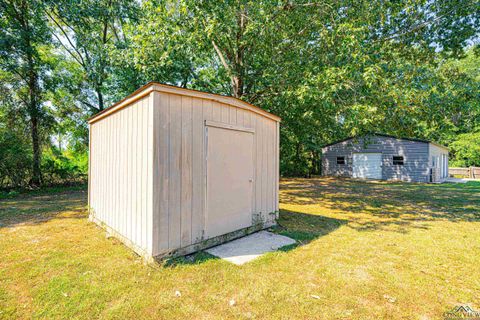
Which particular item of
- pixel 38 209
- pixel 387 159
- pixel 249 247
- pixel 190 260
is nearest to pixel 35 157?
pixel 38 209

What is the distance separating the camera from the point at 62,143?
1378cm

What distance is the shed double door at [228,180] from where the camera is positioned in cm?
360

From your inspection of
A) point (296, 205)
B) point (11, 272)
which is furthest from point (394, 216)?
point (11, 272)

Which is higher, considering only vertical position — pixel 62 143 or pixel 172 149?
pixel 62 143

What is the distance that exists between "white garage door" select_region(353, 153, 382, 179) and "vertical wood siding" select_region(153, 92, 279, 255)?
14828mm

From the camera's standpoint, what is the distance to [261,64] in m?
7.49

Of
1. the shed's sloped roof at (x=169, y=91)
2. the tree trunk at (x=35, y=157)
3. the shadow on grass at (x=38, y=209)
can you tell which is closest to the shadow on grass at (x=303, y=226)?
the shed's sloped roof at (x=169, y=91)

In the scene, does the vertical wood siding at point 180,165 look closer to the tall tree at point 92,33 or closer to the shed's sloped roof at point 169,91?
the shed's sloped roof at point 169,91

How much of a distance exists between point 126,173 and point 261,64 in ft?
18.8

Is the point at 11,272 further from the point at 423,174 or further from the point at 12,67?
the point at 423,174

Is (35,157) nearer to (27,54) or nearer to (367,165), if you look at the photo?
(27,54)

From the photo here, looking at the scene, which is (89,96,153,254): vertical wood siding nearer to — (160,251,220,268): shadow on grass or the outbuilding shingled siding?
(160,251,220,268): shadow on grass

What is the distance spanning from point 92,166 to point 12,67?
7.34 metres

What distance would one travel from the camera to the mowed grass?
7.13ft
